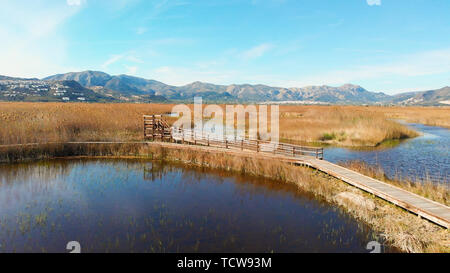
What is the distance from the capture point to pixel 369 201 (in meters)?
12.0

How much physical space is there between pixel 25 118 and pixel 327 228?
29594mm

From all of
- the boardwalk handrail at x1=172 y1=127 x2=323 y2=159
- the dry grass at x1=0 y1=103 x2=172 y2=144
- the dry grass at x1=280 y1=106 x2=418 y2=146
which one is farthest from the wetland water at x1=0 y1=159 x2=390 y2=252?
the dry grass at x1=280 y1=106 x2=418 y2=146

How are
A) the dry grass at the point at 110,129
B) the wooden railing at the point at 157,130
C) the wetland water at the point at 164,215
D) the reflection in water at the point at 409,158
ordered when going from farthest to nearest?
the wooden railing at the point at 157,130 < the dry grass at the point at 110,129 < the reflection in water at the point at 409,158 < the wetland water at the point at 164,215

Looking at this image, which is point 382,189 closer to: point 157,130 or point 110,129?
point 157,130

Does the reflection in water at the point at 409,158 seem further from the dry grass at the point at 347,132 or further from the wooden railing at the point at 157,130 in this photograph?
the wooden railing at the point at 157,130

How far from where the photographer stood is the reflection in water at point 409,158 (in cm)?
1697

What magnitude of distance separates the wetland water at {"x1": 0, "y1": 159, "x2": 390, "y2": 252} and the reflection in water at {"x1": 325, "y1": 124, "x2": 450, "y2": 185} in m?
8.34

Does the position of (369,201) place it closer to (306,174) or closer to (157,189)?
(306,174)

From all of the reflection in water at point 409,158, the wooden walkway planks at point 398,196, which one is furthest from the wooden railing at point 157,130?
the wooden walkway planks at point 398,196

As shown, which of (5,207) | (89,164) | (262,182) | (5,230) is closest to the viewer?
(5,230)

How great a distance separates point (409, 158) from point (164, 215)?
20.8 m

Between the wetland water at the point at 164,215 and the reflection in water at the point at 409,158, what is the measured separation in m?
8.34

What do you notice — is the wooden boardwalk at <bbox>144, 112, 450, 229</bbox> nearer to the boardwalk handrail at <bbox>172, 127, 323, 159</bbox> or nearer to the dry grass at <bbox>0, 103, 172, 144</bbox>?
the boardwalk handrail at <bbox>172, 127, 323, 159</bbox>
